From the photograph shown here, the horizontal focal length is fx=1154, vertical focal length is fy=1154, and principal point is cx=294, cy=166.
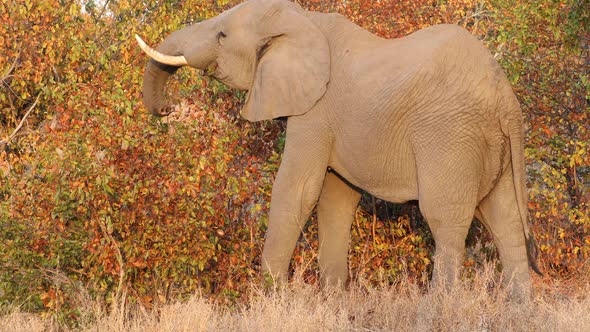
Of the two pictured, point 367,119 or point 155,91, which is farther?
point 155,91

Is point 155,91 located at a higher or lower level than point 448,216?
higher

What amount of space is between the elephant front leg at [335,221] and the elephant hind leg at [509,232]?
1154 millimetres

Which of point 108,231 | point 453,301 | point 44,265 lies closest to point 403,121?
point 453,301

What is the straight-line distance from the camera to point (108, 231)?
26.1ft

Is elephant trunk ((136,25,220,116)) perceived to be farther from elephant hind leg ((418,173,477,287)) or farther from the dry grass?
elephant hind leg ((418,173,477,287))

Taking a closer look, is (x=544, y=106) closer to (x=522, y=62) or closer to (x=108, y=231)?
(x=522, y=62)

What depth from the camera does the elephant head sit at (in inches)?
316

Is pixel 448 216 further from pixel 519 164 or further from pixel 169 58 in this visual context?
pixel 169 58

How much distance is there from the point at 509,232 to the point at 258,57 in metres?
2.16

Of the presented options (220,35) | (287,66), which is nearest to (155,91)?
(220,35)

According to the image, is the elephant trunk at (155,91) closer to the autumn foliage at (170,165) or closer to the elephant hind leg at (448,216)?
the autumn foliage at (170,165)

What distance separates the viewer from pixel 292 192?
7934 millimetres

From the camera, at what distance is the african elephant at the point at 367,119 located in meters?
7.43

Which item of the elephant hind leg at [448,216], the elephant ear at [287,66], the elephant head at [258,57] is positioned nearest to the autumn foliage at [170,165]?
the elephant head at [258,57]
